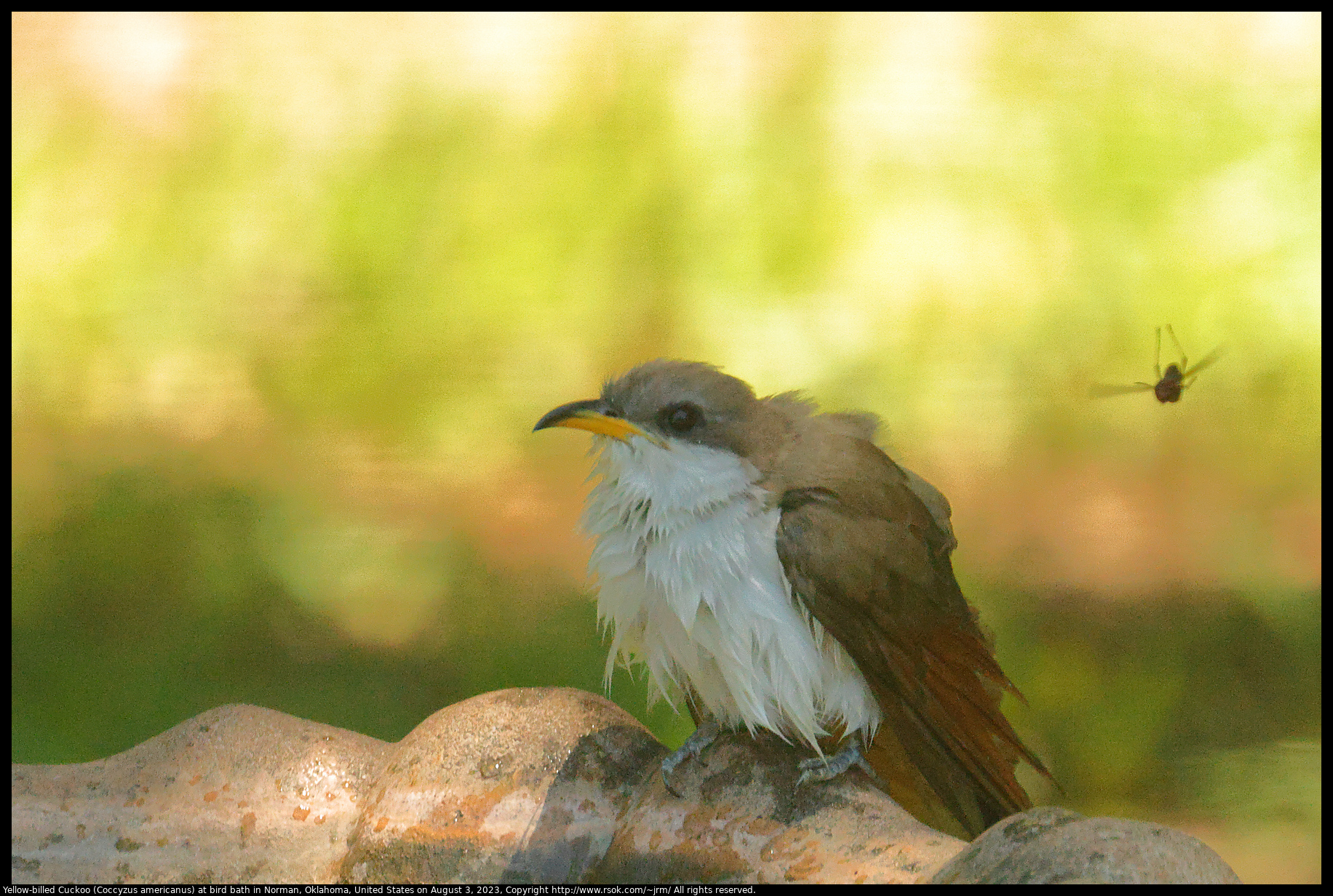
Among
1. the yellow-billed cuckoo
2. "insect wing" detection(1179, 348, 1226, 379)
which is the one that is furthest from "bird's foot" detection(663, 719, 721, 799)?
"insect wing" detection(1179, 348, 1226, 379)

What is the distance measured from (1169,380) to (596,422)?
56.2 inches

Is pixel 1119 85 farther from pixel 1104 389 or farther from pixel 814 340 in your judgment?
pixel 814 340

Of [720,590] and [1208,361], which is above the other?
[1208,361]

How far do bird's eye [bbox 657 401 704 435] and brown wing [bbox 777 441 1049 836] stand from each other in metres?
0.21

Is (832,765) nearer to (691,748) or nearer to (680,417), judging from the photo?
(691,748)

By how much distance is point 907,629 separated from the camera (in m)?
1.75

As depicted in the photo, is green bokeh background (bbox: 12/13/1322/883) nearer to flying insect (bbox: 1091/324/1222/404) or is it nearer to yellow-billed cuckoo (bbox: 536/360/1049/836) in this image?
flying insect (bbox: 1091/324/1222/404)

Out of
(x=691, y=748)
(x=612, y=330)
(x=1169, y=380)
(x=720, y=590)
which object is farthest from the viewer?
(x=612, y=330)

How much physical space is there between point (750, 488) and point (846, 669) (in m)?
0.36

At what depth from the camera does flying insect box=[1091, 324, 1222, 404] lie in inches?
92.9

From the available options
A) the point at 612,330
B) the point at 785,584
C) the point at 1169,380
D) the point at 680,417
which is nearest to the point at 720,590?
the point at 785,584

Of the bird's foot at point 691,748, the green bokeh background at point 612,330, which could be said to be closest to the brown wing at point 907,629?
the bird's foot at point 691,748

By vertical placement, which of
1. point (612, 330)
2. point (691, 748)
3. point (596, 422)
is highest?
point (612, 330)

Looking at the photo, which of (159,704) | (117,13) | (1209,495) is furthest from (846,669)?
(117,13)
